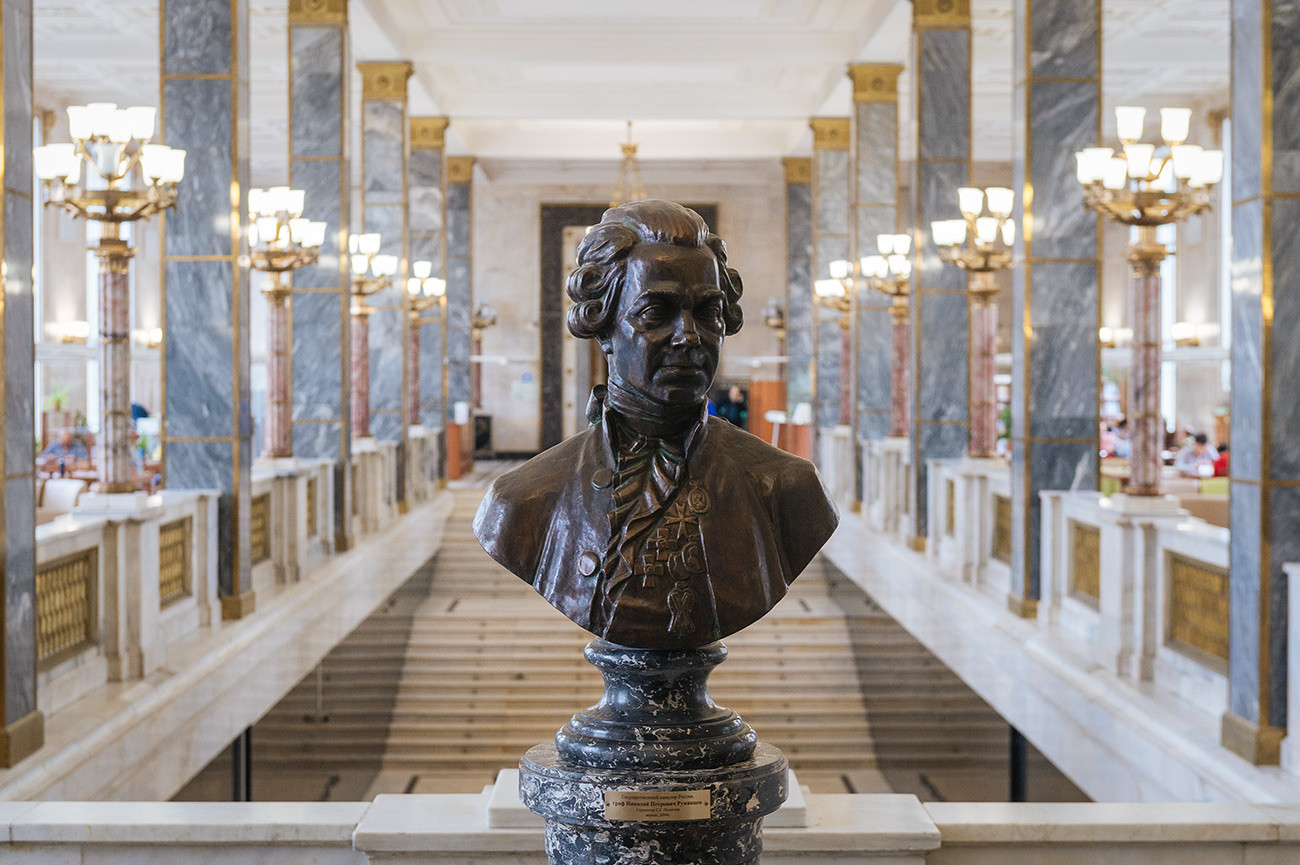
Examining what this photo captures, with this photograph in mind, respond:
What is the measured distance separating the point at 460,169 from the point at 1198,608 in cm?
2036

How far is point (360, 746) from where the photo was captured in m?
11.6

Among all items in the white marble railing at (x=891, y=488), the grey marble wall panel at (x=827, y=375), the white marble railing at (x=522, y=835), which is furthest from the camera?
the grey marble wall panel at (x=827, y=375)

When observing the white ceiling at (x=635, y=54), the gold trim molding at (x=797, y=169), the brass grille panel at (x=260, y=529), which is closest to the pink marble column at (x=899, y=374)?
the white ceiling at (x=635, y=54)

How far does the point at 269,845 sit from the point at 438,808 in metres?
0.53

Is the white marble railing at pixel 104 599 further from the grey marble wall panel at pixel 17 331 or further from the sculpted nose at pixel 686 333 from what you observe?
the sculpted nose at pixel 686 333

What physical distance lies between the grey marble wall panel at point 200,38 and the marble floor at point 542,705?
488 centimetres

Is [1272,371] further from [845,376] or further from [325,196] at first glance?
[845,376]

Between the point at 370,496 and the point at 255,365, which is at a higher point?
the point at 255,365

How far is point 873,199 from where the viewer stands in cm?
1755

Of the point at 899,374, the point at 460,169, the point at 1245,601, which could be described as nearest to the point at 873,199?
the point at 899,374

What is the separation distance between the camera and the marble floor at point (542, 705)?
10.8m

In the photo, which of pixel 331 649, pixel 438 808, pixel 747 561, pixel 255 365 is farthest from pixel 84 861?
pixel 255 365

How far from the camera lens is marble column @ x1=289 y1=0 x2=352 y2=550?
1344cm

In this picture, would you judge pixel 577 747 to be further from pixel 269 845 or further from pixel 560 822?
pixel 269 845
